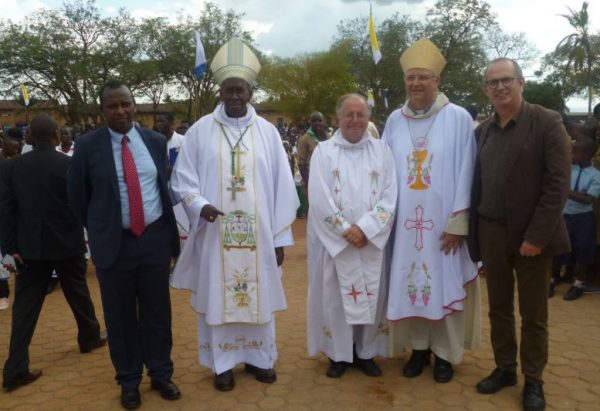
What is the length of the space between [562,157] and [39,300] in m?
3.88

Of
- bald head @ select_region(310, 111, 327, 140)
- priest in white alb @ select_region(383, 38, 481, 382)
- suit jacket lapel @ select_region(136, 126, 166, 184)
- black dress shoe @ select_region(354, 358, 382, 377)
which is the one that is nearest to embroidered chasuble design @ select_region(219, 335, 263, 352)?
black dress shoe @ select_region(354, 358, 382, 377)

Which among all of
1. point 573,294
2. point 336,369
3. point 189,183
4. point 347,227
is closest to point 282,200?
point 347,227

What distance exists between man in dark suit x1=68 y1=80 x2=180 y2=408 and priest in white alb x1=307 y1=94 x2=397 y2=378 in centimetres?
109

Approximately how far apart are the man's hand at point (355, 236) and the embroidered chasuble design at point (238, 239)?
26.0 inches

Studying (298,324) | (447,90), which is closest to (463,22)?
(447,90)

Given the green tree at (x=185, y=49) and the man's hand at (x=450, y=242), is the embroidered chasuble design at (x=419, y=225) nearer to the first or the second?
the man's hand at (x=450, y=242)

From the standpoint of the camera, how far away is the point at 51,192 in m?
4.12

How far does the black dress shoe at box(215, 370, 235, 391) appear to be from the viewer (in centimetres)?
380

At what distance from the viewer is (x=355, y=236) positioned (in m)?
3.65

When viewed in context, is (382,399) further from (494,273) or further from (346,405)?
(494,273)

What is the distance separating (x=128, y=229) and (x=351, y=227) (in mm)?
1512

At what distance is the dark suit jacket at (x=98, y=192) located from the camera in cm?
336

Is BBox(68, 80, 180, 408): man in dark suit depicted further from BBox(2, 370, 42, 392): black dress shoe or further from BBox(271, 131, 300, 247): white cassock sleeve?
BBox(2, 370, 42, 392): black dress shoe

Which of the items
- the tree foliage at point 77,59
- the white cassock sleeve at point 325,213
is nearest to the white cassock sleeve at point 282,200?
the white cassock sleeve at point 325,213
